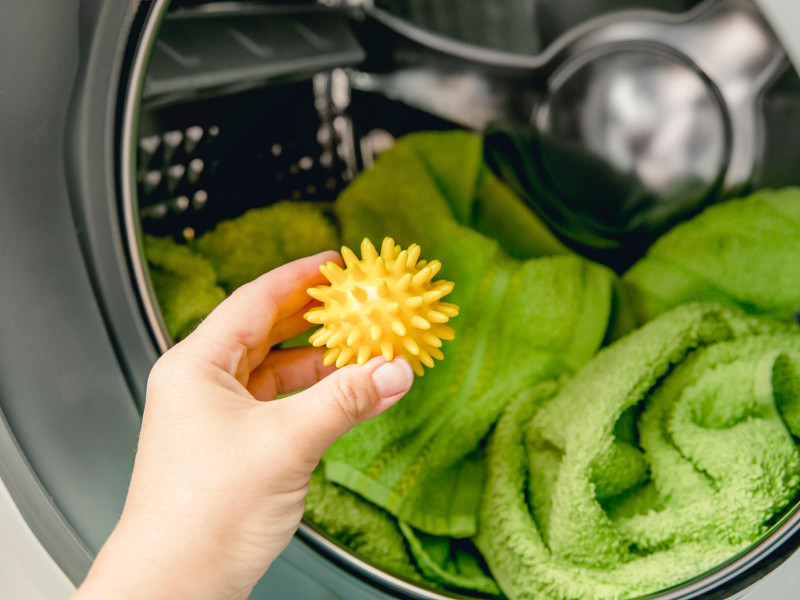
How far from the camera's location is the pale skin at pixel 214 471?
0.40m

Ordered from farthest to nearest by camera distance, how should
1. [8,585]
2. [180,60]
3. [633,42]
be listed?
[633,42] → [180,60] → [8,585]

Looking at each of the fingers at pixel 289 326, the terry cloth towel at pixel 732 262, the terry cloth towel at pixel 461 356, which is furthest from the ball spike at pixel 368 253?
the terry cloth towel at pixel 732 262

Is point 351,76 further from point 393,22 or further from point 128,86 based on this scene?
point 128,86

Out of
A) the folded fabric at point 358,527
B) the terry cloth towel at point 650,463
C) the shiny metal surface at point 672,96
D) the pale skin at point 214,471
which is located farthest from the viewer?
the shiny metal surface at point 672,96

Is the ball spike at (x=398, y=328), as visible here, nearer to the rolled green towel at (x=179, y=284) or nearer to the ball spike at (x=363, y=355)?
the ball spike at (x=363, y=355)

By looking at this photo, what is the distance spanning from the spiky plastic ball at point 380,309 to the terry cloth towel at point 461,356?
181 mm

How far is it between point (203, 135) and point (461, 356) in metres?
0.38

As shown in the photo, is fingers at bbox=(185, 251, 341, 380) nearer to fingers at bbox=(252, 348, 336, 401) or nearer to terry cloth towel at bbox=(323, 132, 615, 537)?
fingers at bbox=(252, 348, 336, 401)

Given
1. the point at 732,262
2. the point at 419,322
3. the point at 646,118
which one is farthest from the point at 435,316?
the point at 646,118

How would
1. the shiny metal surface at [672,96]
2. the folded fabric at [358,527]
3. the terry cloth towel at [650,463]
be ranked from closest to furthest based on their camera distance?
the terry cloth towel at [650,463] → the folded fabric at [358,527] → the shiny metal surface at [672,96]

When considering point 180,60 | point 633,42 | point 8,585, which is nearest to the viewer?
point 8,585

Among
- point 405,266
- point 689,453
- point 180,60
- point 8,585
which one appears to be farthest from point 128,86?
point 689,453

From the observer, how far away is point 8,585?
48 centimetres

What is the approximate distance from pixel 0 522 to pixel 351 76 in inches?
26.2
